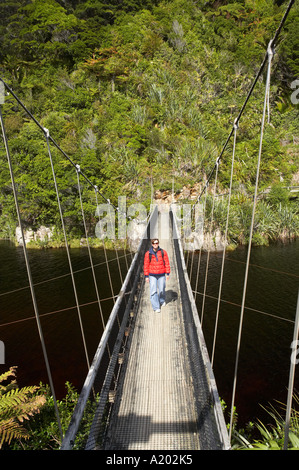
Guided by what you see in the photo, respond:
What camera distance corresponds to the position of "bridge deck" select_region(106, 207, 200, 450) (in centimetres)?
196

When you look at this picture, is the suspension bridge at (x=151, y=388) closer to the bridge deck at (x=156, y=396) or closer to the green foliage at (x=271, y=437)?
the bridge deck at (x=156, y=396)

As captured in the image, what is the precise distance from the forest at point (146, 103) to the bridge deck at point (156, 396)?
36.1 ft

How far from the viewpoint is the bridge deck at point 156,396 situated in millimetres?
1965

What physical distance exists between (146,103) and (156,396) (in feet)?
69.6

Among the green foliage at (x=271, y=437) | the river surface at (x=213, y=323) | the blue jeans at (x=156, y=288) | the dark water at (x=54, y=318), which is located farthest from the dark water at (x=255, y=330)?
the dark water at (x=54, y=318)

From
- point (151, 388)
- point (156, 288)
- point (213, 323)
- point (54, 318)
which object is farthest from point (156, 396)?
point (54, 318)

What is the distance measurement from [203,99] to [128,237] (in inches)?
516

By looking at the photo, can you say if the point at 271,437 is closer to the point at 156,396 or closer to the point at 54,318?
the point at 156,396

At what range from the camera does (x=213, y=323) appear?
7332 millimetres

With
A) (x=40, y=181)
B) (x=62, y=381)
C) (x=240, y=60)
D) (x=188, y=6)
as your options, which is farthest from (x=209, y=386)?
(x=188, y=6)

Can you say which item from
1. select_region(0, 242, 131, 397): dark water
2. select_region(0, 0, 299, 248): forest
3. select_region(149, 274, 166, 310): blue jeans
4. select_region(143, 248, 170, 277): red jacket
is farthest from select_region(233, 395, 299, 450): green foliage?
select_region(0, 0, 299, 248): forest

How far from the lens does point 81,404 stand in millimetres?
1660
